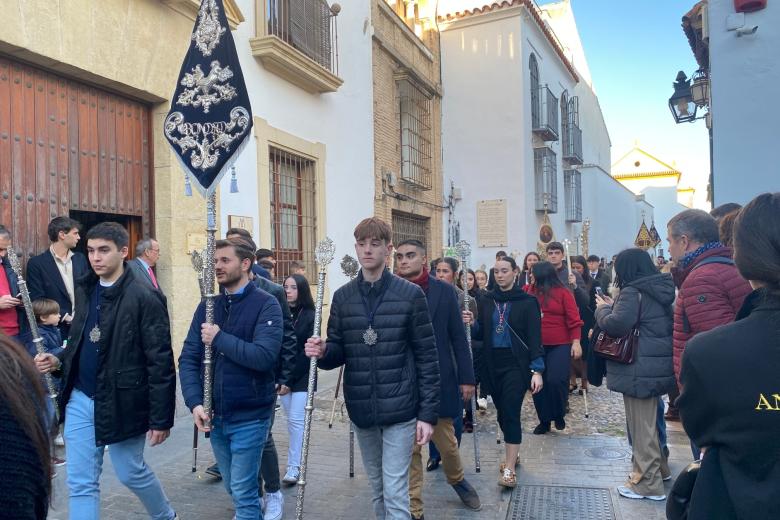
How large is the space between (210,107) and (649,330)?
344 centimetres

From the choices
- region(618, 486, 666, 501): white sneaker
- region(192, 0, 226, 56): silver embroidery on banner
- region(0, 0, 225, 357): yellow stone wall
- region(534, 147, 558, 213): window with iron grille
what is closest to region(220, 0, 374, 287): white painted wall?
region(0, 0, 225, 357): yellow stone wall

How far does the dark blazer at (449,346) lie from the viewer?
4273 millimetres

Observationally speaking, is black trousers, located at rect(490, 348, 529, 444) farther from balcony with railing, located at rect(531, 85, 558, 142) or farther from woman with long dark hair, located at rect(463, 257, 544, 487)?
balcony with railing, located at rect(531, 85, 558, 142)

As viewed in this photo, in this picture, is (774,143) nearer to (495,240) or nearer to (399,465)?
(399,465)

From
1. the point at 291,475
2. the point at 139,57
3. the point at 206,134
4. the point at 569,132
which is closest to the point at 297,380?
the point at 291,475

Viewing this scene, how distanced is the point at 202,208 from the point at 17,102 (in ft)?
7.68

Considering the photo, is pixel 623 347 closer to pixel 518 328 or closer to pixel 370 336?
pixel 518 328

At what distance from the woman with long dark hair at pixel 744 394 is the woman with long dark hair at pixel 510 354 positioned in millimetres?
3054

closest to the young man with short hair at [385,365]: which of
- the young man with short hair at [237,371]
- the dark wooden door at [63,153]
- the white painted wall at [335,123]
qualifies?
the young man with short hair at [237,371]

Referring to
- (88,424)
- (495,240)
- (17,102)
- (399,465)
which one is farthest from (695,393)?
(495,240)

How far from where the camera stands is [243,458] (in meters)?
3.39

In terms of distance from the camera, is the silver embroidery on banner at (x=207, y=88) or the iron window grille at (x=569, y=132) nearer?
the silver embroidery on banner at (x=207, y=88)

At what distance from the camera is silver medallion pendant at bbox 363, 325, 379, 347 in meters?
3.44

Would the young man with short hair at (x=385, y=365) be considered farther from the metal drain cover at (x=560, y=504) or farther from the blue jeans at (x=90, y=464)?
the metal drain cover at (x=560, y=504)
